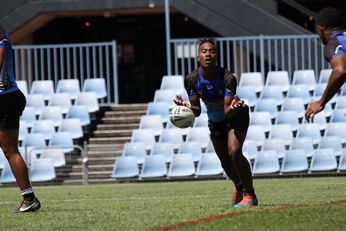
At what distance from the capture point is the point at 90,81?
28.2 metres


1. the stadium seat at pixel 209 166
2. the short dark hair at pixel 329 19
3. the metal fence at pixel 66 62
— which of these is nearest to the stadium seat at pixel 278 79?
the stadium seat at pixel 209 166

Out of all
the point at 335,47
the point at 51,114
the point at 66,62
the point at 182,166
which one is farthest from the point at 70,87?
the point at 335,47

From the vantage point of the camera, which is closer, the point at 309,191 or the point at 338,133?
the point at 309,191

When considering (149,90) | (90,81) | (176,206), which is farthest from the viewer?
(149,90)

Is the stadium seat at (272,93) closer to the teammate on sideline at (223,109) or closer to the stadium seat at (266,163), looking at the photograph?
the stadium seat at (266,163)

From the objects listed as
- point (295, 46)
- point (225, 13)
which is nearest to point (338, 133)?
point (295, 46)

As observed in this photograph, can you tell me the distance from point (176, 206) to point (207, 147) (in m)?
10.9

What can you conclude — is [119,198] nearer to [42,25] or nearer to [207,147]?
[207,147]

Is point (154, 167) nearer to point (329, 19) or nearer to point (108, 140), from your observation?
point (108, 140)

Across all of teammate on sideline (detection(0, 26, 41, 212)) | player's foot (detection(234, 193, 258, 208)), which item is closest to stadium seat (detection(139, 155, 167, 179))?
player's foot (detection(234, 193, 258, 208))

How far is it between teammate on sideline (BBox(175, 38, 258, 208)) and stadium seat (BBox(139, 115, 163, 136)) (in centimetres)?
1241

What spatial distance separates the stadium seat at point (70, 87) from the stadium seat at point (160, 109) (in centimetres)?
239

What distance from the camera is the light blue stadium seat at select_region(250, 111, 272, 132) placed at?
80.6 feet

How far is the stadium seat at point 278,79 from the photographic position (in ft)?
85.9
